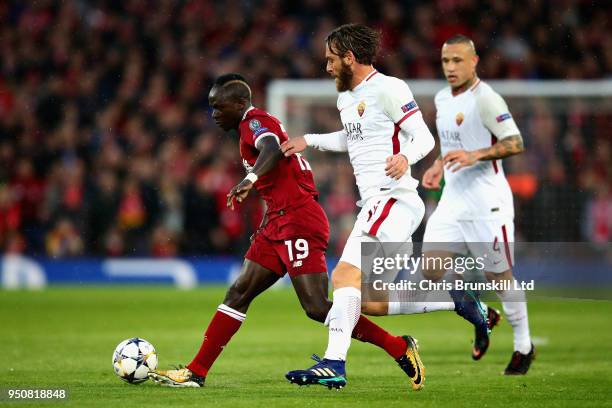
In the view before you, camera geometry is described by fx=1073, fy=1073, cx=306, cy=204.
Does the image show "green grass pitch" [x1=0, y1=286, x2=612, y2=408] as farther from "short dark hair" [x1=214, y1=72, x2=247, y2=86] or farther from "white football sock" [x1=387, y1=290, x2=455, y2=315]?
"short dark hair" [x1=214, y1=72, x2=247, y2=86]

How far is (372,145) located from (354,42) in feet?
2.28

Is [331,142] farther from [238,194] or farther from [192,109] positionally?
[192,109]

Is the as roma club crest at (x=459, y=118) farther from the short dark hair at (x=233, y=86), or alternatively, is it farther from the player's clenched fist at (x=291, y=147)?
the short dark hair at (x=233, y=86)

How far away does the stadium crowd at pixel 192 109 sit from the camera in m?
16.8

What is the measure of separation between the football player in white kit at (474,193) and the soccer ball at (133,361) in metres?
2.47

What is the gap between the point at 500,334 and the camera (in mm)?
12164

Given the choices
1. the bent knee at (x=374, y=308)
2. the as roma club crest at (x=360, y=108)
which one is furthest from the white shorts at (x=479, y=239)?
the as roma club crest at (x=360, y=108)

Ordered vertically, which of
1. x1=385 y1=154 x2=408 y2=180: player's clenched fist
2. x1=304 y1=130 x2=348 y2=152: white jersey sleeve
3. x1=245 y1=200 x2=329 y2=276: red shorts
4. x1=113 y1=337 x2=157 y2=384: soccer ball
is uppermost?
x1=304 y1=130 x2=348 y2=152: white jersey sleeve

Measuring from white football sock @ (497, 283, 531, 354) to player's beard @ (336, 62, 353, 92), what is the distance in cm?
244

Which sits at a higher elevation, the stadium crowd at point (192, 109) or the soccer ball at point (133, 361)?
the stadium crowd at point (192, 109)

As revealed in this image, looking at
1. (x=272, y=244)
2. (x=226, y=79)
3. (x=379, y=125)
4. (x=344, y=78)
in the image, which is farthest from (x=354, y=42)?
(x=272, y=244)

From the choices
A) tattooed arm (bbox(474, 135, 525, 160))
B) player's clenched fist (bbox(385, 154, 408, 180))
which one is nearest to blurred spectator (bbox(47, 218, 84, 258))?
tattooed arm (bbox(474, 135, 525, 160))

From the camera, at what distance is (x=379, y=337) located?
23.7 ft

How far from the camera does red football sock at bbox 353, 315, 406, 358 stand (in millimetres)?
7207
